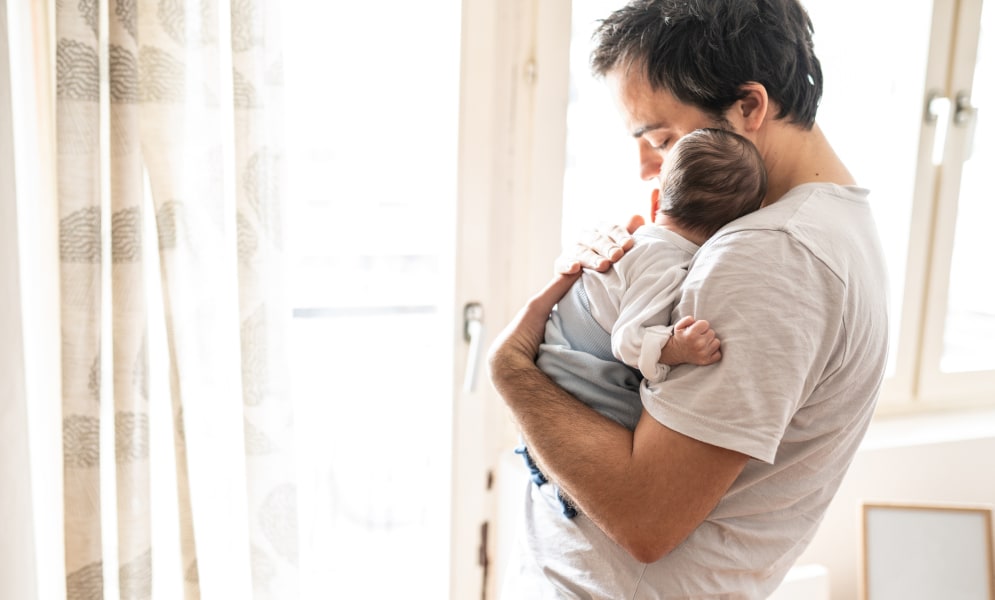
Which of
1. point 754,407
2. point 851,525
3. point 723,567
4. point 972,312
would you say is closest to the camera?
point 754,407

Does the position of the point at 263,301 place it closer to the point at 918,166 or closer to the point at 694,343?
the point at 694,343

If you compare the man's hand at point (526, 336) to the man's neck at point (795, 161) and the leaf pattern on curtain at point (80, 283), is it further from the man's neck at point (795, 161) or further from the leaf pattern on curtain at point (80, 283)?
the leaf pattern on curtain at point (80, 283)

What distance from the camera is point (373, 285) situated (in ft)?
5.41

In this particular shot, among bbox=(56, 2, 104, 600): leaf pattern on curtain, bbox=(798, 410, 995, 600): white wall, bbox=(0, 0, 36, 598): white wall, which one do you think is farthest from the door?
bbox=(798, 410, 995, 600): white wall

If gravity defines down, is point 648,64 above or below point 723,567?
above

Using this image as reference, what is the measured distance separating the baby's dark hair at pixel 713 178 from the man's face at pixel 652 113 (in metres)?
0.04

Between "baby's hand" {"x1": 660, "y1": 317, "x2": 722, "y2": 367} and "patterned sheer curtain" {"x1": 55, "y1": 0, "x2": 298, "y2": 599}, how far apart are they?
82 cm

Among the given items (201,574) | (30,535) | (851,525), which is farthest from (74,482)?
(851,525)

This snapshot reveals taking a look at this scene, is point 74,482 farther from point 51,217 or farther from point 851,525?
point 851,525

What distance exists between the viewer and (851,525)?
6.28 feet

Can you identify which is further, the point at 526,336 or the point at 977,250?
the point at 977,250

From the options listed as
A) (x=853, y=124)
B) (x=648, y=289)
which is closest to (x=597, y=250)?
(x=648, y=289)

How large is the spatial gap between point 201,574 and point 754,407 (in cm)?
113

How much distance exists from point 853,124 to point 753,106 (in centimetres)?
131
